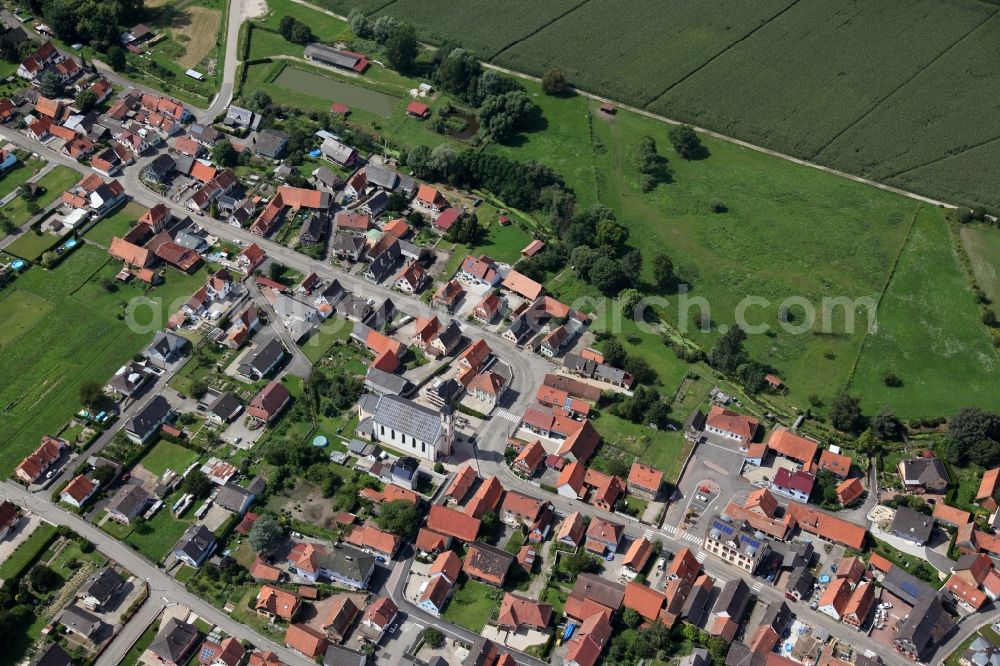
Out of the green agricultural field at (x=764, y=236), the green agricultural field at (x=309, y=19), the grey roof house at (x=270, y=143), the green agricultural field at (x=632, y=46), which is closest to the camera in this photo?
the green agricultural field at (x=764, y=236)

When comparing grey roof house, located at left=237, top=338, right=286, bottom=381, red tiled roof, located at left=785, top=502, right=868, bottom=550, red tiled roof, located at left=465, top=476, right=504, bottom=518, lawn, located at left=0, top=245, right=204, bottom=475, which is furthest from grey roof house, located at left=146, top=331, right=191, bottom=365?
red tiled roof, located at left=785, top=502, right=868, bottom=550

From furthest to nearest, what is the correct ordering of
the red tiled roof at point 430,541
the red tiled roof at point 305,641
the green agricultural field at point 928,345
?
the green agricultural field at point 928,345 → the red tiled roof at point 430,541 → the red tiled roof at point 305,641

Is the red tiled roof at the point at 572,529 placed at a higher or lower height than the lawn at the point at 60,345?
lower

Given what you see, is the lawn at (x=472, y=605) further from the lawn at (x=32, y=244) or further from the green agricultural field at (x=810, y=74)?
the green agricultural field at (x=810, y=74)

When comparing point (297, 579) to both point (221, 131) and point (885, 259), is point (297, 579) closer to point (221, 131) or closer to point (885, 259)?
point (221, 131)

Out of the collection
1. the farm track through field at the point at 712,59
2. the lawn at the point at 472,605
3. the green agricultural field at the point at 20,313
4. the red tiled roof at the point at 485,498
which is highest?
the farm track through field at the point at 712,59

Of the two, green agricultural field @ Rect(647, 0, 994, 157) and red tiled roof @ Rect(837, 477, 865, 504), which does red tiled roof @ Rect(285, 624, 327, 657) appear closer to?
red tiled roof @ Rect(837, 477, 865, 504)

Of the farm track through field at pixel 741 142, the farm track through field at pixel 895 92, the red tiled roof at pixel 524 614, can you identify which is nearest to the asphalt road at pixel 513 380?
the red tiled roof at pixel 524 614
